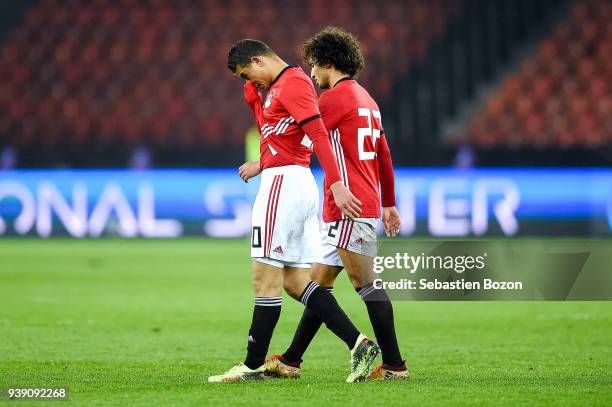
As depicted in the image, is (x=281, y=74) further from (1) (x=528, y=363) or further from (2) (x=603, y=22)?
(2) (x=603, y=22)

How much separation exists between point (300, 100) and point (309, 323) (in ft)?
3.97

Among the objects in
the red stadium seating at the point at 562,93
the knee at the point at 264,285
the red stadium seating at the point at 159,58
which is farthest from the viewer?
the red stadium seating at the point at 159,58

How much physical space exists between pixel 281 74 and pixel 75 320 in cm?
411

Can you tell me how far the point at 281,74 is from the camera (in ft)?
19.3

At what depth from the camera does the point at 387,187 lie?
20.5 ft

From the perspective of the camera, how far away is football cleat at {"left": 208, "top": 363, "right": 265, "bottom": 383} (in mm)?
5875

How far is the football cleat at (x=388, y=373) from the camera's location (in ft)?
19.5

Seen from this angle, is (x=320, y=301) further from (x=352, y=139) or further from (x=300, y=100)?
(x=300, y=100)

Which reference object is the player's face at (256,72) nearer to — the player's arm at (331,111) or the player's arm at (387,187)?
the player's arm at (331,111)

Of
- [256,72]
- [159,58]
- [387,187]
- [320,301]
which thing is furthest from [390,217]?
[159,58]

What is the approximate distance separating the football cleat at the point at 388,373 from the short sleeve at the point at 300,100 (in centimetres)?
137

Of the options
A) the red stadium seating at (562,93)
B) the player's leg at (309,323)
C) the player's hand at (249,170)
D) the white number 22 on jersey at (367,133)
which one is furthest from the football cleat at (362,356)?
the red stadium seating at (562,93)

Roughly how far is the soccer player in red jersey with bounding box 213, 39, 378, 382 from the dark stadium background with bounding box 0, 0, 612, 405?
0.29m

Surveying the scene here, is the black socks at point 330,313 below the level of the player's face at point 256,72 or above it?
below
